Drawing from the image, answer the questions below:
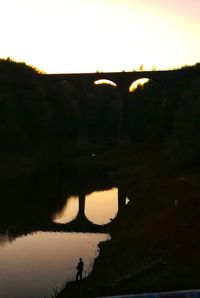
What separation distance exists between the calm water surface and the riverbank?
123 centimetres

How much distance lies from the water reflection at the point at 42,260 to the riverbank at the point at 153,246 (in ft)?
3.79

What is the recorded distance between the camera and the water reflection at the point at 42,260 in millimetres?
22747

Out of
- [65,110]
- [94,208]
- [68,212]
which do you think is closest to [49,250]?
→ [68,212]

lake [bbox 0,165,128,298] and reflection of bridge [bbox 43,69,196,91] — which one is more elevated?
reflection of bridge [bbox 43,69,196,91]

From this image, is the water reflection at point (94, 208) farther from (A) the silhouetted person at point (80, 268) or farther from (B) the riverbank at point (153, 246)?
(A) the silhouetted person at point (80, 268)

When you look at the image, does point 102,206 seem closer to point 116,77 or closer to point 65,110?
point 116,77

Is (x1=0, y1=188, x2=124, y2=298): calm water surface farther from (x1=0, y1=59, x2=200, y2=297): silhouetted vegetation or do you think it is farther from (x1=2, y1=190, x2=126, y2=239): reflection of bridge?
(x1=0, y1=59, x2=200, y2=297): silhouetted vegetation

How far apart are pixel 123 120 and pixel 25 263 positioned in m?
72.2

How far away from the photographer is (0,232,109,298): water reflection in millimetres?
22747

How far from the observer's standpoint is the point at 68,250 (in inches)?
1147

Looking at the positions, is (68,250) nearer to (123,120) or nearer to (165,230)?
(165,230)

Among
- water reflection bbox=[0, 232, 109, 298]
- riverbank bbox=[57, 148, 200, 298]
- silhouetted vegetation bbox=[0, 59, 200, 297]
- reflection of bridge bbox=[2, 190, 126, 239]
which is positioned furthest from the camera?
reflection of bridge bbox=[2, 190, 126, 239]

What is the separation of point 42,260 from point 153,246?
5.73 m

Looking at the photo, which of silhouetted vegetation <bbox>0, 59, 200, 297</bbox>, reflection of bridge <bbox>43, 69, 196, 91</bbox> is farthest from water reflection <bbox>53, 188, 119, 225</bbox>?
reflection of bridge <bbox>43, 69, 196, 91</bbox>
